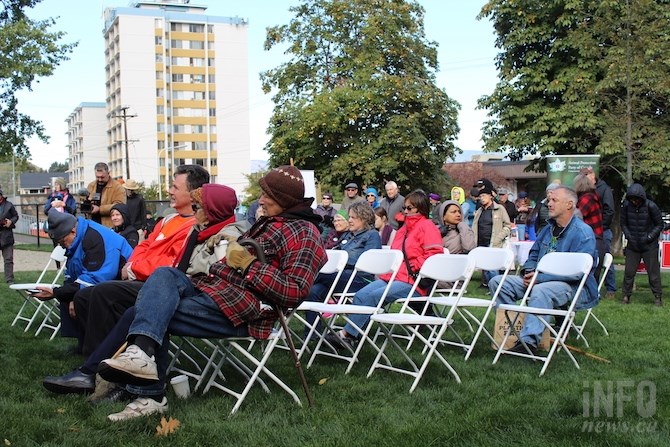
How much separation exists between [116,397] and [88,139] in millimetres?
108338

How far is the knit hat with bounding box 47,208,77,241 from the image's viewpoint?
614 centimetres

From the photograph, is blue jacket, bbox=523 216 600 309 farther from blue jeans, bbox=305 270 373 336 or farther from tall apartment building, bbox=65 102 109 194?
tall apartment building, bbox=65 102 109 194

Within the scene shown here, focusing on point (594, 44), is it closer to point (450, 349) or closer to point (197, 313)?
point (450, 349)

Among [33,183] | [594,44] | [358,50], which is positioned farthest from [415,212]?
[33,183]

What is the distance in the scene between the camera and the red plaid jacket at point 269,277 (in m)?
4.36

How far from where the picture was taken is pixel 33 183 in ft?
397

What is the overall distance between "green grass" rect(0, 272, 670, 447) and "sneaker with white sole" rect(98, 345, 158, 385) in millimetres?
249

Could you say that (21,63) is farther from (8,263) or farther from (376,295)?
(376,295)

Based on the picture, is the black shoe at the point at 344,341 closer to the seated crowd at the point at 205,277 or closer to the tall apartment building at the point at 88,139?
the seated crowd at the point at 205,277

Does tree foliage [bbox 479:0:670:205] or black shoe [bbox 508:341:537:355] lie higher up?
tree foliage [bbox 479:0:670:205]

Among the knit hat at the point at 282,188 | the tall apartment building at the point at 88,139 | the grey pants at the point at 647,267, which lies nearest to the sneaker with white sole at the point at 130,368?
the knit hat at the point at 282,188

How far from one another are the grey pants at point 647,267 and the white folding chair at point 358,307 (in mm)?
4695

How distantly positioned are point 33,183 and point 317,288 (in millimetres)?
122849

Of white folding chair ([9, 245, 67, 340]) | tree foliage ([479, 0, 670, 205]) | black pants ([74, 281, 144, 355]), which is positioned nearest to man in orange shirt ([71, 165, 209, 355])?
black pants ([74, 281, 144, 355])
